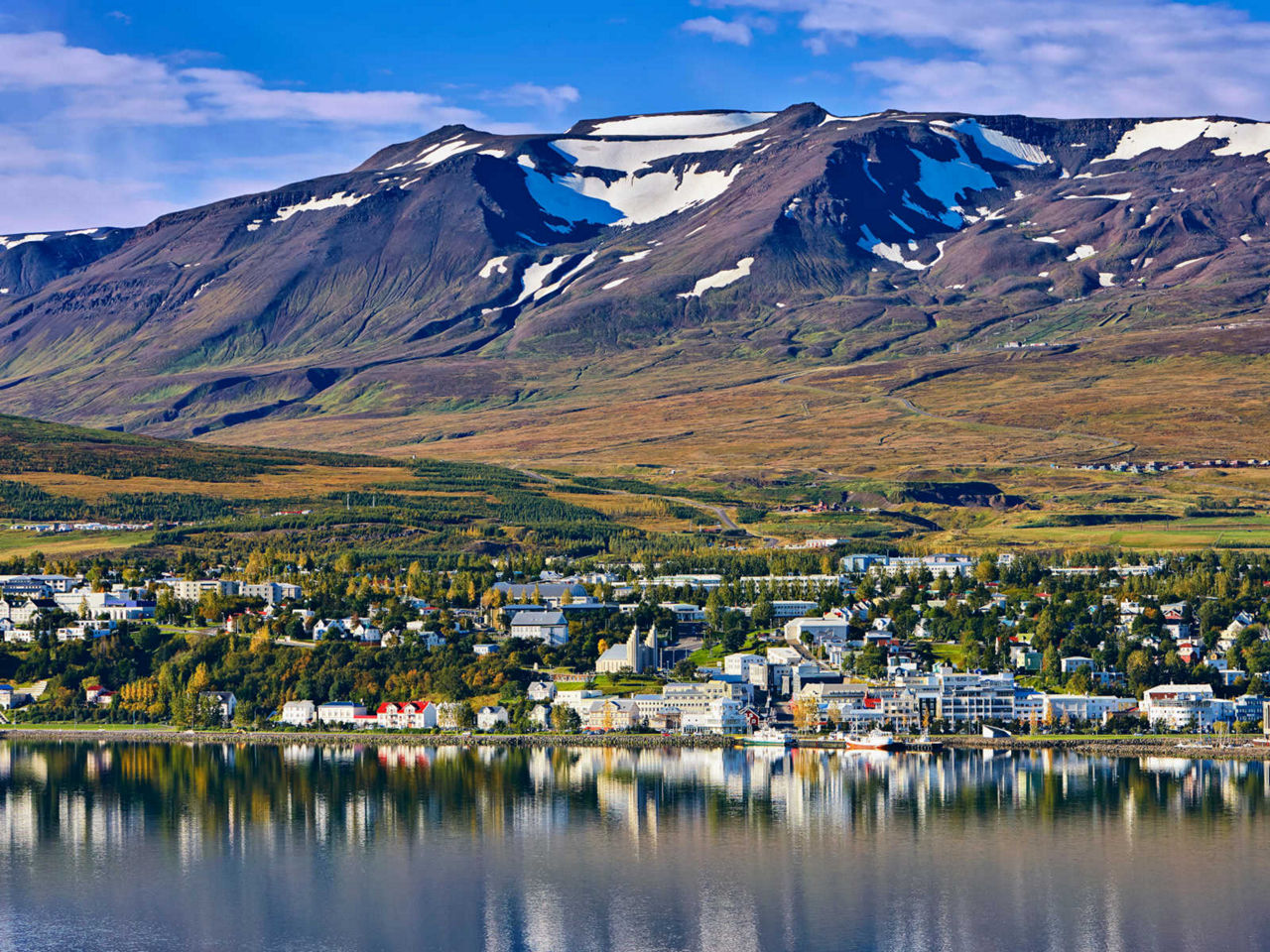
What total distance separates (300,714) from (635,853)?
1568 inches

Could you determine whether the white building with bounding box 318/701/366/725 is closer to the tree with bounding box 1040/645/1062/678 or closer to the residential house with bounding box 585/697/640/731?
the residential house with bounding box 585/697/640/731

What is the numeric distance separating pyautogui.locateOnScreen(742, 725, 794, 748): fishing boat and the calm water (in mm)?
4811

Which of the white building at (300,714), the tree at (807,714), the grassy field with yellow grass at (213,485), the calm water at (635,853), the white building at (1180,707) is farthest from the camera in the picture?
the grassy field with yellow grass at (213,485)

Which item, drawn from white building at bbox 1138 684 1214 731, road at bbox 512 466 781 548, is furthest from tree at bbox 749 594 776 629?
road at bbox 512 466 781 548

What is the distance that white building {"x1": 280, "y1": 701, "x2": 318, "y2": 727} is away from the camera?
98438 mm

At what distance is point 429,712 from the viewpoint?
318 feet

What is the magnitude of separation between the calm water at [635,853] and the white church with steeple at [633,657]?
1740 cm

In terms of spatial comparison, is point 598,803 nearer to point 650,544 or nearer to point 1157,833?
point 1157,833

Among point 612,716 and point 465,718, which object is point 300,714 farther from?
point 612,716

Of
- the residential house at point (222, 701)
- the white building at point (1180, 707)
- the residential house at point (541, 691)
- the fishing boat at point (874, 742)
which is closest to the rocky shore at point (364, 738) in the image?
the residential house at point (222, 701)

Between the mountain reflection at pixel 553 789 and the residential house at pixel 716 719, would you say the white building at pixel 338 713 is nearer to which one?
the mountain reflection at pixel 553 789

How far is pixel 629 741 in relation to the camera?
298 ft

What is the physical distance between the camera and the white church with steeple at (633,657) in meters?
104

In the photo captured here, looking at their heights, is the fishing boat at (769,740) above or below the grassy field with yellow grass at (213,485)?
below
